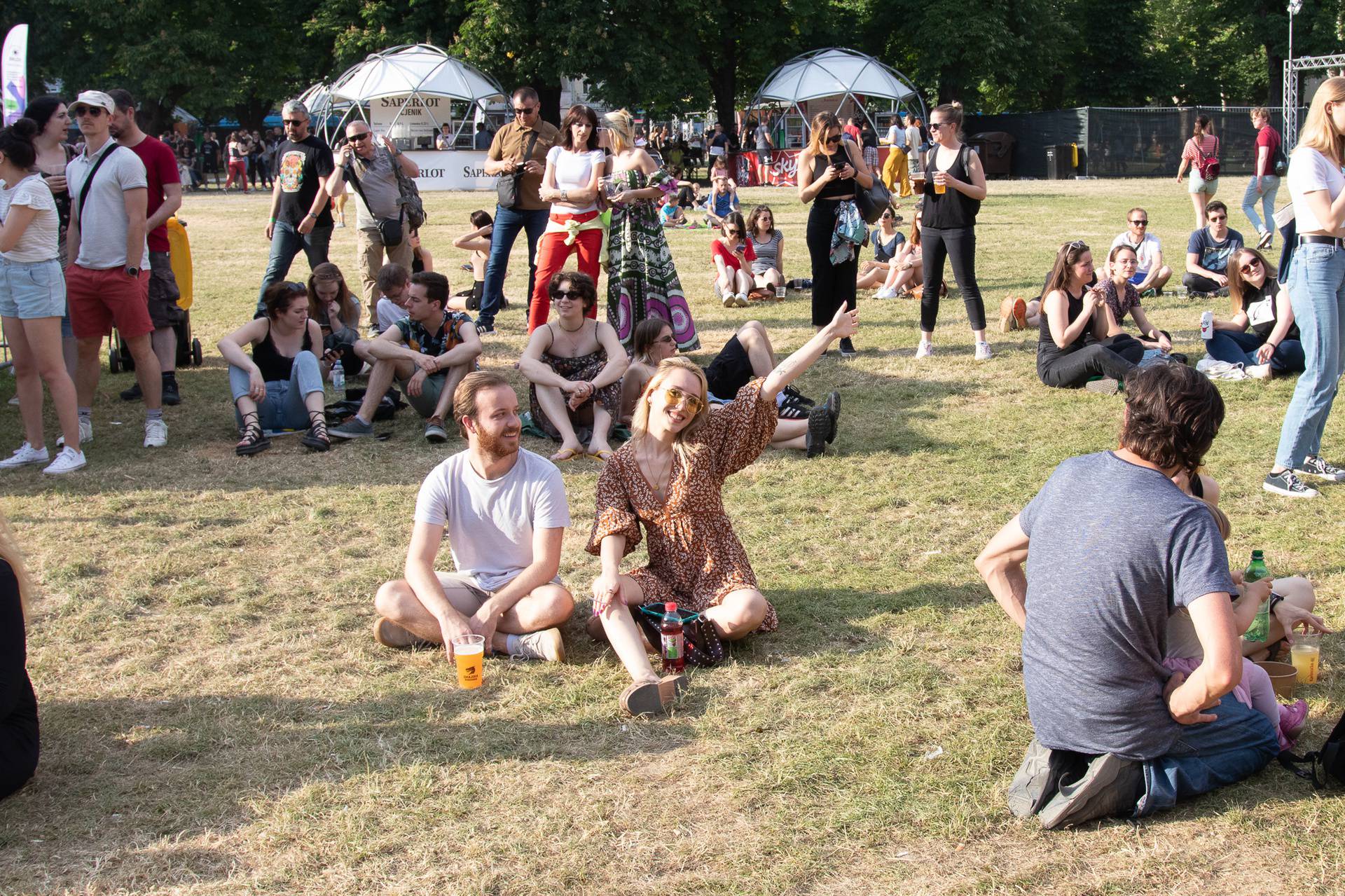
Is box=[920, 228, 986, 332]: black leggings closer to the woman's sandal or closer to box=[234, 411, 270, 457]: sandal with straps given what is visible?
box=[234, 411, 270, 457]: sandal with straps

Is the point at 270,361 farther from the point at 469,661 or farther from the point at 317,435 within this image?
the point at 469,661

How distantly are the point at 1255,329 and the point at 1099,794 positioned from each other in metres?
6.69

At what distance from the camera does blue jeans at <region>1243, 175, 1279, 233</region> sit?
16266mm

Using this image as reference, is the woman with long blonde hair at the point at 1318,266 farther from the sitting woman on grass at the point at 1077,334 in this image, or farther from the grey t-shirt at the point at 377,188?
the grey t-shirt at the point at 377,188

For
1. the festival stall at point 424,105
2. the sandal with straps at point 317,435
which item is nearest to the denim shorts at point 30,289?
the sandal with straps at point 317,435

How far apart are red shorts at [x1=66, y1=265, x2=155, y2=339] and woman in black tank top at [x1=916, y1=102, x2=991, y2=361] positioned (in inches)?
213

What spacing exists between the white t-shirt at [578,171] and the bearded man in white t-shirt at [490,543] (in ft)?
15.2

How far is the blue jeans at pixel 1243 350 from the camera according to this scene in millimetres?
Result: 8617

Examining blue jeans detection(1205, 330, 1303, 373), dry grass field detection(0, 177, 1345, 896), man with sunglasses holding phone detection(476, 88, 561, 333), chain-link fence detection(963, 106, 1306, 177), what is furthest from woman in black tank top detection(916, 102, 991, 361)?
chain-link fence detection(963, 106, 1306, 177)

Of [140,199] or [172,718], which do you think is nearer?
[172,718]

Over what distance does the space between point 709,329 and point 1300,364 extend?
191 inches

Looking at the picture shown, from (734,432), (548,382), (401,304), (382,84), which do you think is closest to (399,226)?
(401,304)

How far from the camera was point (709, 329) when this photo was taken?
11258 mm

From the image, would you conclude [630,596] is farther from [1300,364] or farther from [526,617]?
[1300,364]
